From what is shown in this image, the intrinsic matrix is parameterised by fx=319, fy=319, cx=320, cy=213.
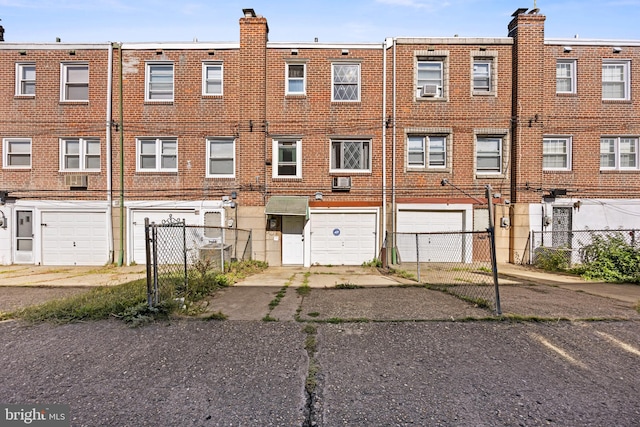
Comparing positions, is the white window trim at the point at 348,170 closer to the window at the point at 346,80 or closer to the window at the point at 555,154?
the window at the point at 346,80

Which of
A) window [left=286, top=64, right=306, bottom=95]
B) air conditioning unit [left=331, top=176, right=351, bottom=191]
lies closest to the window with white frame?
window [left=286, top=64, right=306, bottom=95]

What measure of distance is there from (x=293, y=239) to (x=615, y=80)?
14004 millimetres

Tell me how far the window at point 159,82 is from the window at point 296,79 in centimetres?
462

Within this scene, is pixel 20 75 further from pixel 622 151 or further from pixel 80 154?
pixel 622 151

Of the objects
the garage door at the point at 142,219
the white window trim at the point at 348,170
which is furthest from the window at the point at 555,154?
the garage door at the point at 142,219

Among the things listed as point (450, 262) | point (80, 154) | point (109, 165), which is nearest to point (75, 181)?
point (80, 154)

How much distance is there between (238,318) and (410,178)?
29.7 ft

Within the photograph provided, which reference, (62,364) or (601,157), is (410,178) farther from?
(62,364)

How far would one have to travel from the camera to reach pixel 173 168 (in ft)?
40.9

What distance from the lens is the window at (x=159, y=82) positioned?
12.5m

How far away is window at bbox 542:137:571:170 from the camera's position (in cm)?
1240

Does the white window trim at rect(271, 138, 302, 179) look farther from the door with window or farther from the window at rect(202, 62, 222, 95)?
the door with window

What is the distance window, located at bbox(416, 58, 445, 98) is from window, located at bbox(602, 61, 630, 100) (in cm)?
627

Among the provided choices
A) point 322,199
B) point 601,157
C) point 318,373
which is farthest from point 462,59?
point 318,373
